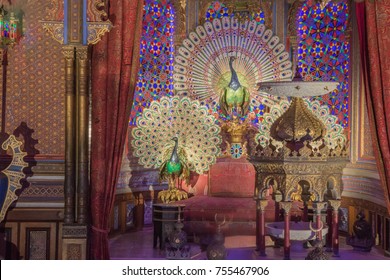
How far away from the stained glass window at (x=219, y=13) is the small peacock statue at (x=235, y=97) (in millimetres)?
670

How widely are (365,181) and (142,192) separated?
2.55 meters

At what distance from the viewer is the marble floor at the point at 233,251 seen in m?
6.02

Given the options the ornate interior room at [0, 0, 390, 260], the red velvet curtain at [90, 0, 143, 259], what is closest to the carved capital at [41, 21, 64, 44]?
the ornate interior room at [0, 0, 390, 260]

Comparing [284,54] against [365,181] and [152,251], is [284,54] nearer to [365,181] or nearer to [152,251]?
[365,181]

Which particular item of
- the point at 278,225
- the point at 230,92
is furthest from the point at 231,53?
the point at 278,225

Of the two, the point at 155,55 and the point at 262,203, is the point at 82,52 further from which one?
the point at 155,55

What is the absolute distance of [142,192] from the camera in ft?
25.5

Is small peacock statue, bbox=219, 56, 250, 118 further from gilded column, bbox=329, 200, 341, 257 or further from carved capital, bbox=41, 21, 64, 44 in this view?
carved capital, bbox=41, 21, 64, 44

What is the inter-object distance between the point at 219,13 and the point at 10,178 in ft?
12.7

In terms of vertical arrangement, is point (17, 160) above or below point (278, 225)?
above

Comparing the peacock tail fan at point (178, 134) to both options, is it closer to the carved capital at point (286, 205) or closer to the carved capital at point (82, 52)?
the carved capital at point (82, 52)

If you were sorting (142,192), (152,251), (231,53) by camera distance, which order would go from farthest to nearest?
(231,53) < (142,192) < (152,251)

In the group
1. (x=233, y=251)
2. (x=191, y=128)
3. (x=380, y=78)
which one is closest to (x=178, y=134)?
(x=191, y=128)

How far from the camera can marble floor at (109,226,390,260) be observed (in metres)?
6.02
